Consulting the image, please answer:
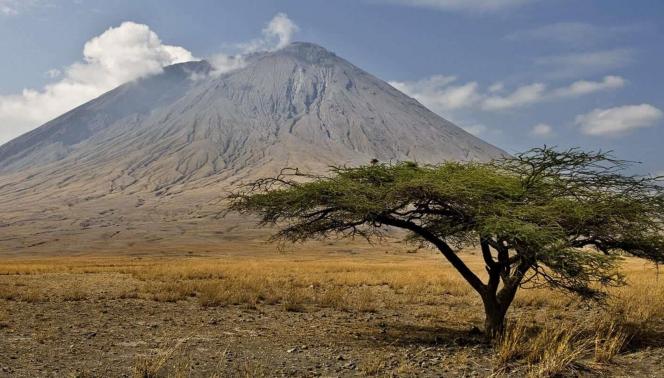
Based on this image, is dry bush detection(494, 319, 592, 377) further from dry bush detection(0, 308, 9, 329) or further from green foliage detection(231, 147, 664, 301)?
dry bush detection(0, 308, 9, 329)

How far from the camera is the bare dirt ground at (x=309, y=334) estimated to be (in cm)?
1084

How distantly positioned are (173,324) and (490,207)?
32.2 feet

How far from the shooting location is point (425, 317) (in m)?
18.6

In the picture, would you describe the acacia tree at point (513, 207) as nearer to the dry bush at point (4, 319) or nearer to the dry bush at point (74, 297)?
the dry bush at point (4, 319)

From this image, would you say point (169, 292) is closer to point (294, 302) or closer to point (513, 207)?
point (294, 302)

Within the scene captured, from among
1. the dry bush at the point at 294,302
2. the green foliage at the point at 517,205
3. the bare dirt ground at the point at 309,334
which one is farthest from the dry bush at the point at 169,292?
the green foliage at the point at 517,205

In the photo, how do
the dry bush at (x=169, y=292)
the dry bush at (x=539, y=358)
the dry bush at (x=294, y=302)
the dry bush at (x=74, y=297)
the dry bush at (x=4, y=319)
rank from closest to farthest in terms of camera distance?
the dry bush at (x=539, y=358)
the dry bush at (x=4, y=319)
the dry bush at (x=294, y=302)
the dry bush at (x=74, y=297)
the dry bush at (x=169, y=292)

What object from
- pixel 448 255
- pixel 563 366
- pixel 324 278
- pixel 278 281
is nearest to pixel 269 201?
pixel 448 255

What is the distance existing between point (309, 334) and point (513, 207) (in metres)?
6.56

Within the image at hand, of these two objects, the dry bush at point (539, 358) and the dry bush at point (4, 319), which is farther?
the dry bush at point (4, 319)

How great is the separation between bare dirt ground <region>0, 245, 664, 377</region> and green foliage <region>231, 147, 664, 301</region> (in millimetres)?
1866

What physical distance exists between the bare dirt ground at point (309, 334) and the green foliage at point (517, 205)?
1866mm

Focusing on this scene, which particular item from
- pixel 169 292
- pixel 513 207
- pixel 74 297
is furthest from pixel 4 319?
pixel 513 207

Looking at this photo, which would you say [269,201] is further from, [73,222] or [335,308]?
[73,222]
